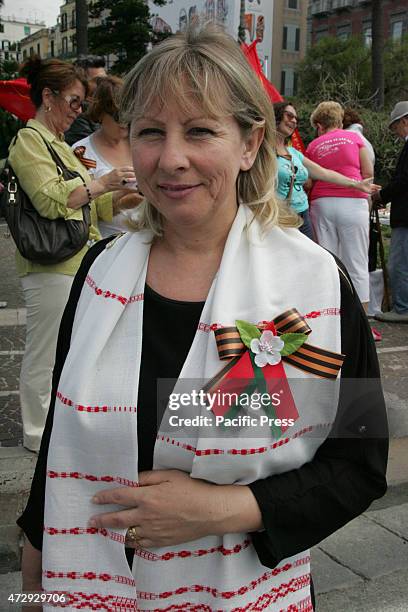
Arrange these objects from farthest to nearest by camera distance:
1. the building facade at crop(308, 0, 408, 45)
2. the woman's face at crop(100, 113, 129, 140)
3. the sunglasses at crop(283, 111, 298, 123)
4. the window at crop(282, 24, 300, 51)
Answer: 1. the window at crop(282, 24, 300, 51)
2. the building facade at crop(308, 0, 408, 45)
3. the sunglasses at crop(283, 111, 298, 123)
4. the woman's face at crop(100, 113, 129, 140)

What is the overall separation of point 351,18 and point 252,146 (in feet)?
220

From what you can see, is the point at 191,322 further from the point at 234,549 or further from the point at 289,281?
the point at 234,549

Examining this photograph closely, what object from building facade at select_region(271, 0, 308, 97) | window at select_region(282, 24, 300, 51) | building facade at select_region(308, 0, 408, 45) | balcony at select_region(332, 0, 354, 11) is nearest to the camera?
building facade at select_region(308, 0, 408, 45)

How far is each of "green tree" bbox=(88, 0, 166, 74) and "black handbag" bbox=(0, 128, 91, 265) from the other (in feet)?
119

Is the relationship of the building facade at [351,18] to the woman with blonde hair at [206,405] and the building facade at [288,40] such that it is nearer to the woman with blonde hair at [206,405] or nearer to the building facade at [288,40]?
the building facade at [288,40]

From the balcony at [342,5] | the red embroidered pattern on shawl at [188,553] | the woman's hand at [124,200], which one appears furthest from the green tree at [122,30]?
the red embroidered pattern on shawl at [188,553]

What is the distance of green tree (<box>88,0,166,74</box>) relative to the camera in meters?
37.8

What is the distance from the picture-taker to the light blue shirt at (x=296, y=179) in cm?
555

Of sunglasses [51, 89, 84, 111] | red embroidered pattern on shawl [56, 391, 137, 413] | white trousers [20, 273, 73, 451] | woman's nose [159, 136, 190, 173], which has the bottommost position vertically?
white trousers [20, 273, 73, 451]

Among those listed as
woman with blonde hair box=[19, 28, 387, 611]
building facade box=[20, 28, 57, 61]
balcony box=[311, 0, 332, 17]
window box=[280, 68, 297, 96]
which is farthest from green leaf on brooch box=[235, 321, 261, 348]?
building facade box=[20, 28, 57, 61]

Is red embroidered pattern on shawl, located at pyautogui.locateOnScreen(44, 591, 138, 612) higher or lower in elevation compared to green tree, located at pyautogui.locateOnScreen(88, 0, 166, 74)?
lower

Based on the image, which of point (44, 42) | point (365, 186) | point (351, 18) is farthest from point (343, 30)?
point (365, 186)

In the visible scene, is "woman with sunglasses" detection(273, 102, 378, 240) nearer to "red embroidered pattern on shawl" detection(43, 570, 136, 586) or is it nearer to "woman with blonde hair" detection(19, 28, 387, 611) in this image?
"woman with blonde hair" detection(19, 28, 387, 611)

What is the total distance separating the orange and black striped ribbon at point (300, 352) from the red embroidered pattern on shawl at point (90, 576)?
1.54ft
